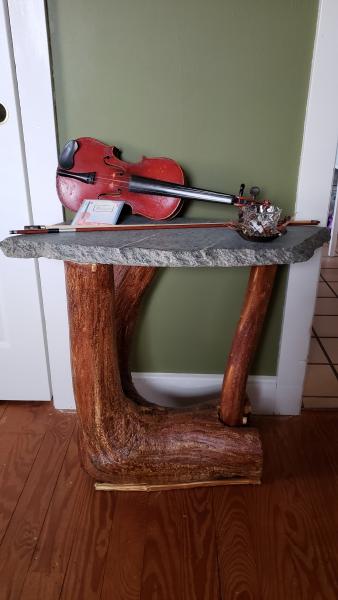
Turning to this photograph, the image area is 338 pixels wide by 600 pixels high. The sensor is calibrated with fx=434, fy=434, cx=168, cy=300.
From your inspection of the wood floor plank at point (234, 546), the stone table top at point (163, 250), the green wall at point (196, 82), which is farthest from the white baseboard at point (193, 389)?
the stone table top at point (163, 250)

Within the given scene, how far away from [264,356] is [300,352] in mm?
123

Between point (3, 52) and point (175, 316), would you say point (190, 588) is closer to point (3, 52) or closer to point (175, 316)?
point (175, 316)

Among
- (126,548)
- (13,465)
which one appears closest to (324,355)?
(126,548)

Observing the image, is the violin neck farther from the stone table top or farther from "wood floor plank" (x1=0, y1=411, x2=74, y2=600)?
"wood floor plank" (x1=0, y1=411, x2=74, y2=600)

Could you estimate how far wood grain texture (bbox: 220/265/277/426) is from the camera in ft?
3.84

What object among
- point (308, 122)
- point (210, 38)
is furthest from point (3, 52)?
point (308, 122)

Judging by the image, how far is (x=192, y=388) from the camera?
1571mm

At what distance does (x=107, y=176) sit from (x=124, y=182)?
0.05 meters

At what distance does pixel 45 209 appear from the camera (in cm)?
135

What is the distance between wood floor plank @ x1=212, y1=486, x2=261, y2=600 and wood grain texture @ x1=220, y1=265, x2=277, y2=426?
0.21 meters

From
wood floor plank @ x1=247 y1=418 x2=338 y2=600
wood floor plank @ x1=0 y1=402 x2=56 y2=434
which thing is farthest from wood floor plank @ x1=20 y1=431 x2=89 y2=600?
wood floor plank @ x1=247 y1=418 x2=338 y2=600

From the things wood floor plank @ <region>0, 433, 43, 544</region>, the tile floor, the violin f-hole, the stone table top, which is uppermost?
the violin f-hole

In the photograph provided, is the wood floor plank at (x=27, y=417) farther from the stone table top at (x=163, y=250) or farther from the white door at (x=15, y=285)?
the stone table top at (x=163, y=250)

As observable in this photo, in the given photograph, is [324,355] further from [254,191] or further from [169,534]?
[169,534]
